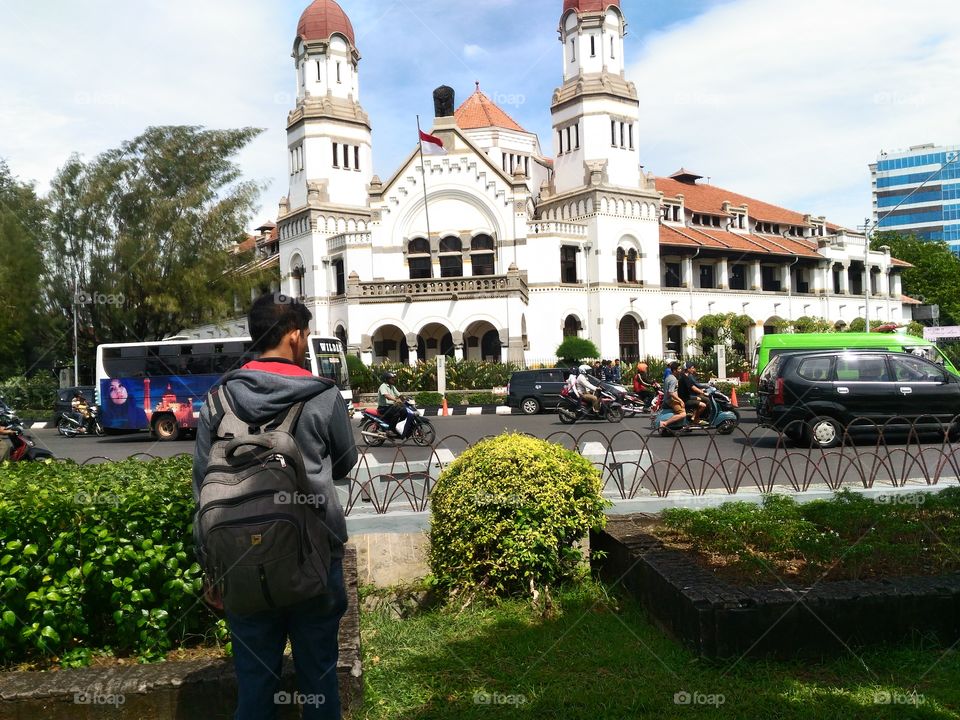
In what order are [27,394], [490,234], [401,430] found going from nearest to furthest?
[401,430] < [27,394] < [490,234]

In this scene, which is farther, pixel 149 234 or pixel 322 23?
pixel 322 23

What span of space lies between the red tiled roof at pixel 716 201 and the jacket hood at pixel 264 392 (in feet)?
162

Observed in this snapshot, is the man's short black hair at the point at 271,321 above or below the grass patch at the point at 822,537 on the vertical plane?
above

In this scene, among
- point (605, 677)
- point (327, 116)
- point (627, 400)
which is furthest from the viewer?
point (327, 116)

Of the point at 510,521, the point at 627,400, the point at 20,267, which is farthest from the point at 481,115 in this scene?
the point at 510,521

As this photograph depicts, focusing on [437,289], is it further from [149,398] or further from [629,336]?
[149,398]

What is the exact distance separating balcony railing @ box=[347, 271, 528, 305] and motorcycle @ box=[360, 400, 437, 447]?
21.1 meters

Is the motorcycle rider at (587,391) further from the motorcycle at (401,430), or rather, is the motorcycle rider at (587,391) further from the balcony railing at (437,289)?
the balcony railing at (437,289)

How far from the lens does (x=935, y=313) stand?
194 ft

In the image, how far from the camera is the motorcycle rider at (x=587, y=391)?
69.6 ft

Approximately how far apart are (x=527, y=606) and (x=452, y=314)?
110 ft

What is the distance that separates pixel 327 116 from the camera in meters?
43.0

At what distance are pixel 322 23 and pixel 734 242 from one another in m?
27.4

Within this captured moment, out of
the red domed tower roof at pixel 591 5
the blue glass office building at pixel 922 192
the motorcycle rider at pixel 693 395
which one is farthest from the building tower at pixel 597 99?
the blue glass office building at pixel 922 192
